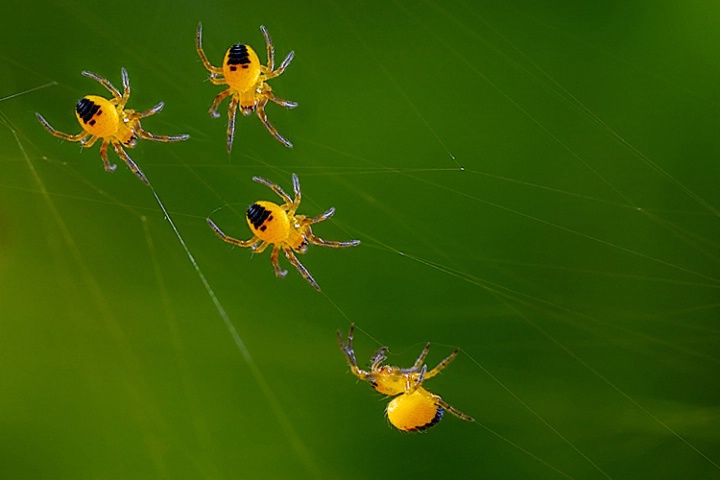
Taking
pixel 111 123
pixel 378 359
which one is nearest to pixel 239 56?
pixel 111 123

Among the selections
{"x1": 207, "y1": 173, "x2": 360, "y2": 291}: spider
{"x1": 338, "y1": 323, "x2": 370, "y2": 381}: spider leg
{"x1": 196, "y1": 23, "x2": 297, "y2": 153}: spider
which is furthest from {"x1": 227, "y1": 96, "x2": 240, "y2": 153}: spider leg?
{"x1": 338, "y1": 323, "x2": 370, "y2": 381}: spider leg

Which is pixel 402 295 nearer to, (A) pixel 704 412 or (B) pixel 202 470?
(B) pixel 202 470

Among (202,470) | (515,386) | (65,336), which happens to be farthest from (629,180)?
(65,336)

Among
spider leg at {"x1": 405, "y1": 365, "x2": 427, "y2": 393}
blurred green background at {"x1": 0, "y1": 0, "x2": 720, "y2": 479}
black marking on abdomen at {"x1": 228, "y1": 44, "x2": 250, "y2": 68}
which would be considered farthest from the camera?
blurred green background at {"x1": 0, "y1": 0, "x2": 720, "y2": 479}

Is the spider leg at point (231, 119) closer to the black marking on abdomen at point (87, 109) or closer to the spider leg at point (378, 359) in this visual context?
the black marking on abdomen at point (87, 109)

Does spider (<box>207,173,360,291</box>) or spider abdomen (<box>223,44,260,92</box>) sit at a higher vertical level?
spider abdomen (<box>223,44,260,92</box>)

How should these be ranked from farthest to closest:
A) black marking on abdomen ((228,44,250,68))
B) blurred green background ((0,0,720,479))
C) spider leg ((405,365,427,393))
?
1. blurred green background ((0,0,720,479))
2. spider leg ((405,365,427,393))
3. black marking on abdomen ((228,44,250,68))

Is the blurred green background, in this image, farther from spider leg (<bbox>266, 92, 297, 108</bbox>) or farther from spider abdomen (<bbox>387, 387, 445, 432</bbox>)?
spider abdomen (<bbox>387, 387, 445, 432</bbox>)

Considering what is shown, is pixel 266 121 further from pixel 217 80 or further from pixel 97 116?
pixel 97 116
